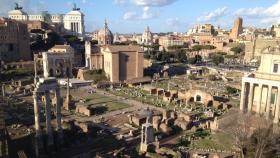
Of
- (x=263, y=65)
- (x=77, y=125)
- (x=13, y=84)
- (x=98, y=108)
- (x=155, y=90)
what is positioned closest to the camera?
(x=77, y=125)

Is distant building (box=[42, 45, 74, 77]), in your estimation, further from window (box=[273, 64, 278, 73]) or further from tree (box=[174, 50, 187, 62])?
window (box=[273, 64, 278, 73])

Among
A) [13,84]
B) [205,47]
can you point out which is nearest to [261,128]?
[13,84]

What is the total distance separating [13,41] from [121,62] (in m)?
29.7

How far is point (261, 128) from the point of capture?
82.1ft

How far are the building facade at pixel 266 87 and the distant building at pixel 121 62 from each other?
105ft

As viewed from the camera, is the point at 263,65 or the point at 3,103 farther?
the point at 3,103

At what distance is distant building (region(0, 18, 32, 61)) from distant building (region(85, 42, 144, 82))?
19272mm

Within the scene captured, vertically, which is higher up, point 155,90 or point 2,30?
point 2,30

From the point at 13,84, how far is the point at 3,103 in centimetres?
1402

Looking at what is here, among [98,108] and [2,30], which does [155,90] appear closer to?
[98,108]

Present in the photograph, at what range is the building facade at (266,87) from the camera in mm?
34088

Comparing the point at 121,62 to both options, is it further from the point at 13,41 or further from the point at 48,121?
the point at 48,121

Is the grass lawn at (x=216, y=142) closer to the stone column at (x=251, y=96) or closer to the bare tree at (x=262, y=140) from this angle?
the bare tree at (x=262, y=140)

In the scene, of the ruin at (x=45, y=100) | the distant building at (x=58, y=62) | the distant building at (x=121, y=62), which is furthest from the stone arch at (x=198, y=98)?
the distant building at (x=58, y=62)
